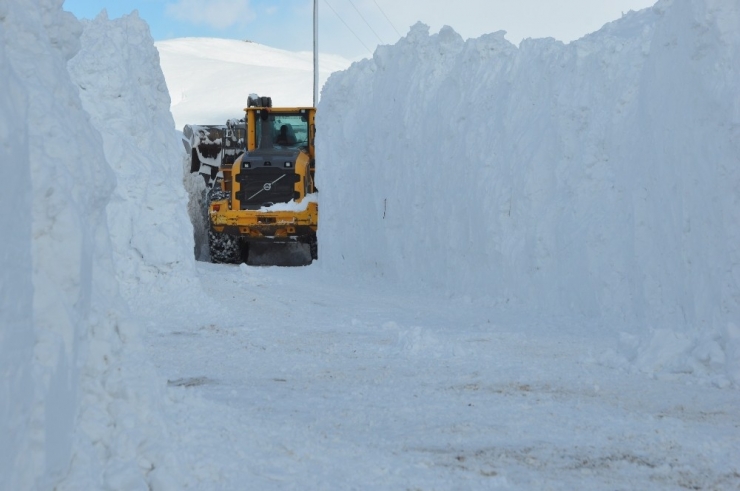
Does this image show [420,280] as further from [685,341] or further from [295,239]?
[685,341]

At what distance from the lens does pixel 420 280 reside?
48.9 ft

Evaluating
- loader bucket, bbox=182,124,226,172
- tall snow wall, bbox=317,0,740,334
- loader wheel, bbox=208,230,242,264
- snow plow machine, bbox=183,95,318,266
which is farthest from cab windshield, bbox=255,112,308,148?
loader bucket, bbox=182,124,226,172

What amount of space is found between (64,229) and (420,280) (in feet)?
36.1

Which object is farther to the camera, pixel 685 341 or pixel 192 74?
pixel 192 74

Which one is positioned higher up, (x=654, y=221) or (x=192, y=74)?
(x=192, y=74)

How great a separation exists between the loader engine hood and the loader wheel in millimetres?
712

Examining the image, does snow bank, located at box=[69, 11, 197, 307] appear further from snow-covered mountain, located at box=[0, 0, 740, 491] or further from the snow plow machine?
the snow plow machine

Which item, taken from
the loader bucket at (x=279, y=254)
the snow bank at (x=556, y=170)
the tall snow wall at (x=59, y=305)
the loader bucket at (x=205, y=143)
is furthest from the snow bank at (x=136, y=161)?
the loader bucket at (x=205, y=143)

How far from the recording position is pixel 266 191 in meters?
18.5

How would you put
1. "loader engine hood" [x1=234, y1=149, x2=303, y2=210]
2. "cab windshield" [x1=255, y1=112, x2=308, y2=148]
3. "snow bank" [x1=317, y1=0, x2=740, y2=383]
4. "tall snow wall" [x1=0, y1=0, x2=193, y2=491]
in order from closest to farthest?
"tall snow wall" [x1=0, y1=0, x2=193, y2=491]
"snow bank" [x1=317, y1=0, x2=740, y2=383]
"loader engine hood" [x1=234, y1=149, x2=303, y2=210]
"cab windshield" [x1=255, y1=112, x2=308, y2=148]

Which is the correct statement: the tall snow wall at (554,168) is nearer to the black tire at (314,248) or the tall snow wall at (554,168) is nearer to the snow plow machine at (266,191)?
the snow plow machine at (266,191)

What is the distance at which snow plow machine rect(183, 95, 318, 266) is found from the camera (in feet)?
59.7

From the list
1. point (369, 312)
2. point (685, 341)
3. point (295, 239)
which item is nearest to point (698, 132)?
point (685, 341)

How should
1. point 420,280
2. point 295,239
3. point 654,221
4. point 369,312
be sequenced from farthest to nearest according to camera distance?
1. point 295,239
2. point 420,280
3. point 369,312
4. point 654,221
